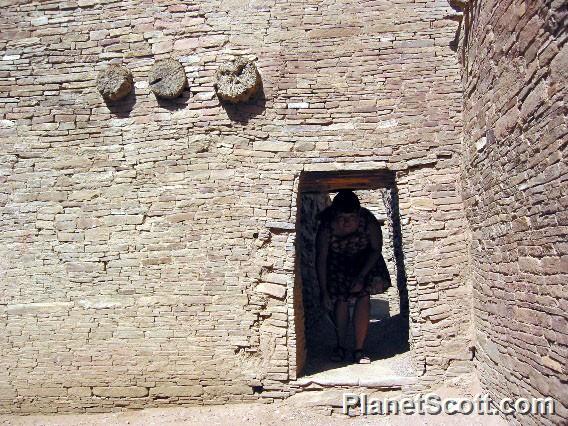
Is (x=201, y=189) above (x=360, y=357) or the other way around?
above

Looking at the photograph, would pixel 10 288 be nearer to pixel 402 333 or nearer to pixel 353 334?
pixel 353 334

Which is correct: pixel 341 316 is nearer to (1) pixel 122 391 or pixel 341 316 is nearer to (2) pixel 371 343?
(2) pixel 371 343

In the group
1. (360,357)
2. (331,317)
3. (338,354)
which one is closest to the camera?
(360,357)

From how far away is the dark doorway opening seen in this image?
16.7 feet

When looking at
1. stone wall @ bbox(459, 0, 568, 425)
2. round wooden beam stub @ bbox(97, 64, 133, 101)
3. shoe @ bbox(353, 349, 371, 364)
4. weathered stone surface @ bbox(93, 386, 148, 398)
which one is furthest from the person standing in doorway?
round wooden beam stub @ bbox(97, 64, 133, 101)

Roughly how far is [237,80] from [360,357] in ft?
10.1

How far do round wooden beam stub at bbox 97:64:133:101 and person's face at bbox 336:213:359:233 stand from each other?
2587 millimetres

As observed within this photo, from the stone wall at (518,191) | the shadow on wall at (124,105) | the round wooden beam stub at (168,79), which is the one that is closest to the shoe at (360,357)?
the stone wall at (518,191)

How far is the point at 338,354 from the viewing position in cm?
575

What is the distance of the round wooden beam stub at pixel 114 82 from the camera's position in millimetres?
5039

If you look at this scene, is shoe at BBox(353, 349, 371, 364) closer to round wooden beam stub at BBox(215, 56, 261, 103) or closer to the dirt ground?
the dirt ground

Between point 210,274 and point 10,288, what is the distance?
196 centimetres

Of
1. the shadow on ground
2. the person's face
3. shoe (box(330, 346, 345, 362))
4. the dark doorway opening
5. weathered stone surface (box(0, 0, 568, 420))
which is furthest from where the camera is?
the person's face

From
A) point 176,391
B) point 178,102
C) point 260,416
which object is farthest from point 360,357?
point 178,102
